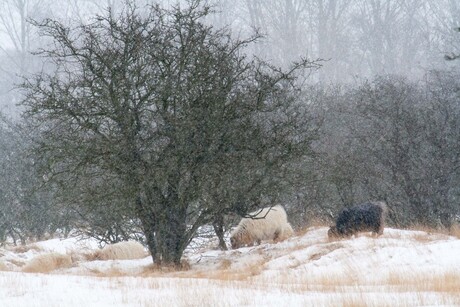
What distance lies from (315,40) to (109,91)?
5999 cm

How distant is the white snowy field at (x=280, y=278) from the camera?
9.94 m

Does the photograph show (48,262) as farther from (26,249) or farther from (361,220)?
(361,220)

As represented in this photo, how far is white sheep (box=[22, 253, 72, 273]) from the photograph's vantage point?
19484mm

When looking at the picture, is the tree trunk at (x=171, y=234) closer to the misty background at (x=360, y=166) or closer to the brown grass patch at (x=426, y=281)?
the misty background at (x=360, y=166)

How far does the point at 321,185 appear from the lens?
83.9 feet

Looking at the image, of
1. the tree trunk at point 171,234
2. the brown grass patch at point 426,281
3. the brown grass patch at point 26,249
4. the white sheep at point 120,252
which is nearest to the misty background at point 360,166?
the white sheep at point 120,252

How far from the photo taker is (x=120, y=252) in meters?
21.0

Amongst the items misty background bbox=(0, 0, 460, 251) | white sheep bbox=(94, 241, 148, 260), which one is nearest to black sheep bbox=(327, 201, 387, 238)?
misty background bbox=(0, 0, 460, 251)

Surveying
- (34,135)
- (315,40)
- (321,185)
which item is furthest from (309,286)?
(315,40)

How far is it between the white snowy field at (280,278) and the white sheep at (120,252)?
60 cm

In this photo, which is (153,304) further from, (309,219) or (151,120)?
(309,219)

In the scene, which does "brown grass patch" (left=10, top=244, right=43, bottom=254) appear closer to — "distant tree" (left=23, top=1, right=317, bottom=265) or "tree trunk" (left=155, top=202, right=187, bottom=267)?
"distant tree" (left=23, top=1, right=317, bottom=265)

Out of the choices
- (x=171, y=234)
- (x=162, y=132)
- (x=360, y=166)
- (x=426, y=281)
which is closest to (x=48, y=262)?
(x=171, y=234)

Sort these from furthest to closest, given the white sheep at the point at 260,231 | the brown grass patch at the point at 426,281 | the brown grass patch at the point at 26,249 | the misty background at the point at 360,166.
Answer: the brown grass patch at the point at 26,249 → the misty background at the point at 360,166 → the white sheep at the point at 260,231 → the brown grass patch at the point at 426,281
